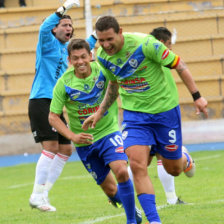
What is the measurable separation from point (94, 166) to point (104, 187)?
11.1 inches

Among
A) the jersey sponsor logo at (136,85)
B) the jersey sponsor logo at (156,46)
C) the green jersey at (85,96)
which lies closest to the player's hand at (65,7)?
the green jersey at (85,96)

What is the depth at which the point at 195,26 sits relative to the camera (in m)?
18.9

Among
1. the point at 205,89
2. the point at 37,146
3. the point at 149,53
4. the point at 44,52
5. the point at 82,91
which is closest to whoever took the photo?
the point at 149,53

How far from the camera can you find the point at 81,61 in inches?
254

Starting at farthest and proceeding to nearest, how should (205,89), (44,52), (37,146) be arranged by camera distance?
(205,89) → (37,146) → (44,52)

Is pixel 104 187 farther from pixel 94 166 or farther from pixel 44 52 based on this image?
pixel 44 52

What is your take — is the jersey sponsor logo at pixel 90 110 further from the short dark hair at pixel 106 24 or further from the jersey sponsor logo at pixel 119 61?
the short dark hair at pixel 106 24

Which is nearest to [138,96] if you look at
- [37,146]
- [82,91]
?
[82,91]

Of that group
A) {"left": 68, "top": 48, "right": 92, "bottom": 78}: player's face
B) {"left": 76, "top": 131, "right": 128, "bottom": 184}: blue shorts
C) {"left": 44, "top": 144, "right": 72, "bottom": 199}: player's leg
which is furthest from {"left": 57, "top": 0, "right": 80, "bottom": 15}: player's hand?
{"left": 76, "top": 131, "right": 128, "bottom": 184}: blue shorts

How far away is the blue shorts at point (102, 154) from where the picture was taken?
652 cm

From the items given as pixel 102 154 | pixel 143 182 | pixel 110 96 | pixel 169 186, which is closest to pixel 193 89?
pixel 143 182

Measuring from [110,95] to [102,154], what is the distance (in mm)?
762

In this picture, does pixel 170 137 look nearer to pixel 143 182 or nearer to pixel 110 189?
pixel 143 182

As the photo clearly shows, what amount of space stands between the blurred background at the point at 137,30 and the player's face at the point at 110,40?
12.2 meters
